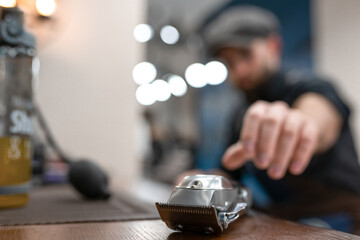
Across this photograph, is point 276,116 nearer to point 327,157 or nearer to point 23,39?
point 23,39

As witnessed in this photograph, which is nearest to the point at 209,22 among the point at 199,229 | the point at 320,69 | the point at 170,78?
the point at 320,69

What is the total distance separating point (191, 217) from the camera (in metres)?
0.25

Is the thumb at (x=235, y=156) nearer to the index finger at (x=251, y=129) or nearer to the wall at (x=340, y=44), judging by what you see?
the index finger at (x=251, y=129)

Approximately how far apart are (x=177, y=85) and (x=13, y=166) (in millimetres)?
6816

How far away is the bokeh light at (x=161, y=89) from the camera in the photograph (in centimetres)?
741

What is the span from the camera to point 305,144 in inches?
19.1

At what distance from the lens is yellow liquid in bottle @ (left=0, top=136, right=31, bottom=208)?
37 centimetres

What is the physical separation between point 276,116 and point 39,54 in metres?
0.75

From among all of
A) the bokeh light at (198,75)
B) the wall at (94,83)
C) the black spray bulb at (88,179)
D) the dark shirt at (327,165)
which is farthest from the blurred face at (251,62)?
the bokeh light at (198,75)

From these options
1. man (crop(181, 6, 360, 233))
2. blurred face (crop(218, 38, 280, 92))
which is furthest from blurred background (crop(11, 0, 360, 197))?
blurred face (crop(218, 38, 280, 92))

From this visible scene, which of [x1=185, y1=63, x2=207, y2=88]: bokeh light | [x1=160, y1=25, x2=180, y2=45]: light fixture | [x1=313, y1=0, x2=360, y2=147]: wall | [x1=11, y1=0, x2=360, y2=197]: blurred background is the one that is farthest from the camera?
[x1=160, y1=25, x2=180, y2=45]: light fixture

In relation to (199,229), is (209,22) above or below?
above

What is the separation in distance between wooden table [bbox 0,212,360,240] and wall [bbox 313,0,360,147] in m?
2.51

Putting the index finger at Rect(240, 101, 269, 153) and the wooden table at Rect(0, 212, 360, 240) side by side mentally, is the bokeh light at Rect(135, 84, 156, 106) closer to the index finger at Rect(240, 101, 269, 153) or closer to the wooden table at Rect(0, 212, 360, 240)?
the index finger at Rect(240, 101, 269, 153)
